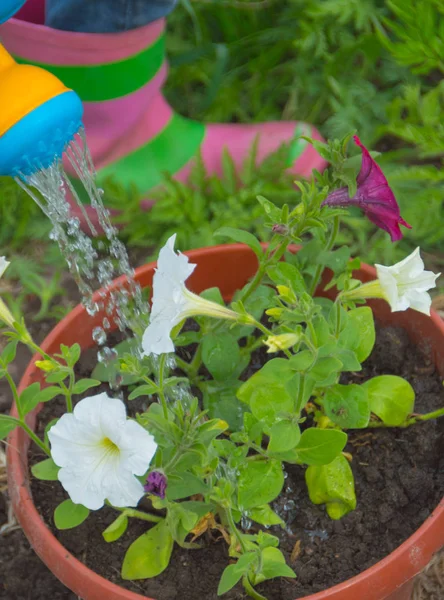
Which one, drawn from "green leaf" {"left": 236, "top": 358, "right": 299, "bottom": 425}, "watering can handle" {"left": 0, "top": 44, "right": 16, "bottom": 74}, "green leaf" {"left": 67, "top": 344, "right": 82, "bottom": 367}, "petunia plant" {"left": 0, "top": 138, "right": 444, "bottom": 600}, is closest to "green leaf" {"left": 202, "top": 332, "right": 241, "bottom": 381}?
"petunia plant" {"left": 0, "top": 138, "right": 444, "bottom": 600}

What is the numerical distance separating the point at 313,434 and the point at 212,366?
0.75ft

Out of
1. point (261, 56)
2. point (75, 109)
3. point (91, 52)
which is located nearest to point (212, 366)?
point (75, 109)

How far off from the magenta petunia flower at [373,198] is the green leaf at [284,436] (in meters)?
0.30

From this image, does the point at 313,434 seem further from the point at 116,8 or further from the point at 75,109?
the point at 116,8

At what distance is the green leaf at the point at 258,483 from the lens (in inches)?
40.1

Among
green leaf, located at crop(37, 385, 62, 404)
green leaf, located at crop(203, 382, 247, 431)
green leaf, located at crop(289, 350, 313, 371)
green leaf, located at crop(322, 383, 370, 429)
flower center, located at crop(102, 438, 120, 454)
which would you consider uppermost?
flower center, located at crop(102, 438, 120, 454)

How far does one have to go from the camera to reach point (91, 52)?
1.58 meters

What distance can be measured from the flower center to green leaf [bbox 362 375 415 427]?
17.3 inches

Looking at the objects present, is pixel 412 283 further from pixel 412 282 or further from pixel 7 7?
pixel 7 7

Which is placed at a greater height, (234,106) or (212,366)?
(212,366)

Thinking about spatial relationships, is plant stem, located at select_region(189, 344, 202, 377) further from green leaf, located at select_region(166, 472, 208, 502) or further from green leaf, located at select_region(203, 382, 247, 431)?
green leaf, located at select_region(166, 472, 208, 502)

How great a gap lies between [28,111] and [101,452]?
19.4 inches

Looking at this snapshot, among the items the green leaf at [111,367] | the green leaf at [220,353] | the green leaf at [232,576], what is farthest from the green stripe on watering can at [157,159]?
the green leaf at [232,576]

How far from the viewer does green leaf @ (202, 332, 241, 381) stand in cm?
118
